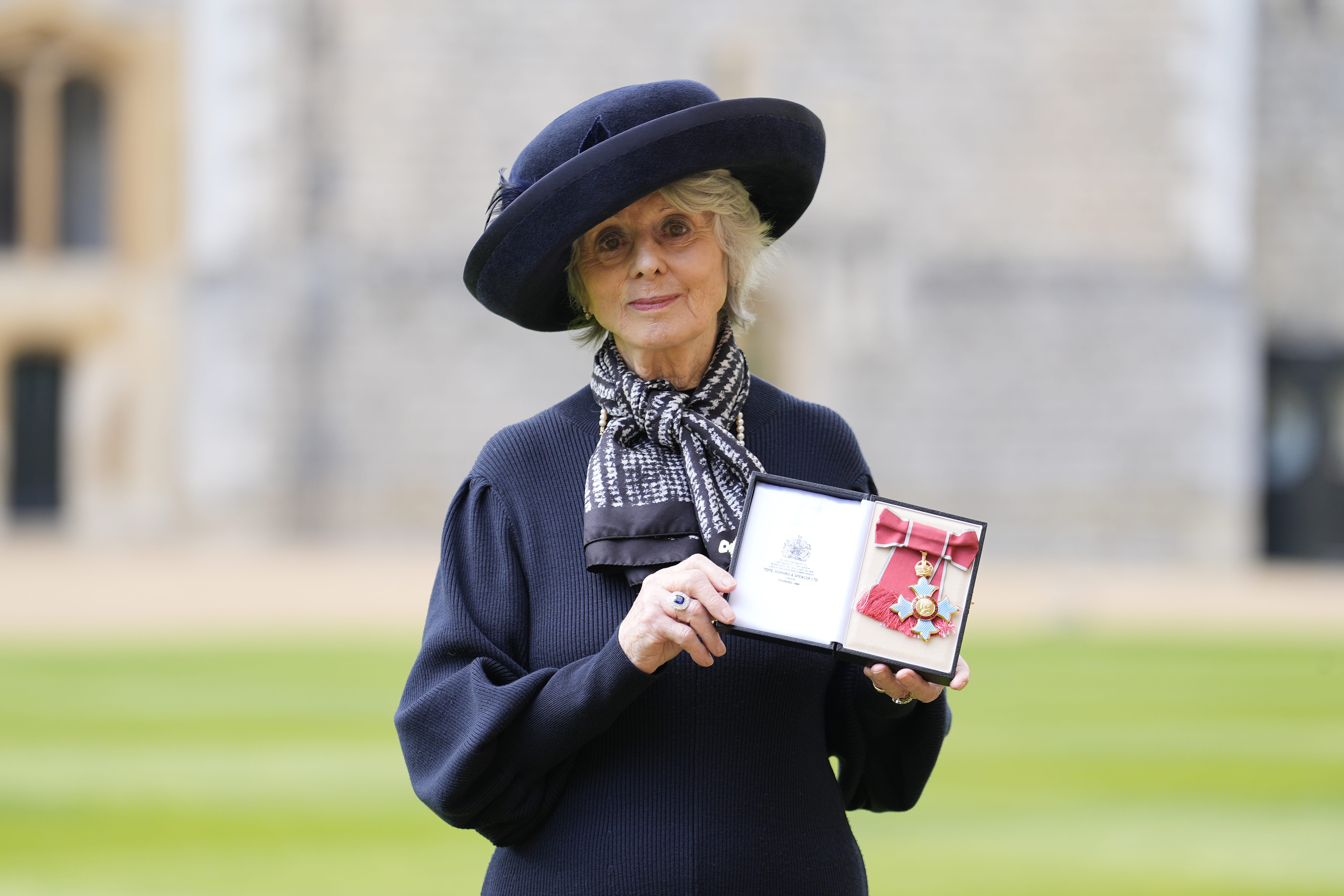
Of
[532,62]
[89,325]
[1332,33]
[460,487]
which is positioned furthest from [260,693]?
[1332,33]

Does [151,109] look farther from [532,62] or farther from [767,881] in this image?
[767,881]

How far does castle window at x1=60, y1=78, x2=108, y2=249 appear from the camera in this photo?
64.6ft

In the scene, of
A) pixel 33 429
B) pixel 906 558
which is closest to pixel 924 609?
pixel 906 558

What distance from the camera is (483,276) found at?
2.11 m

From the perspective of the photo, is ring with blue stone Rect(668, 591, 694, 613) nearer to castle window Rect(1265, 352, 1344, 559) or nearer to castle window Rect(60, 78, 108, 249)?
castle window Rect(1265, 352, 1344, 559)

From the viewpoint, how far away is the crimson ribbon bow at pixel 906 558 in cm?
189

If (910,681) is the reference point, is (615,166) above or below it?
above

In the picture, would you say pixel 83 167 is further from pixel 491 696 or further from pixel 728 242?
pixel 491 696

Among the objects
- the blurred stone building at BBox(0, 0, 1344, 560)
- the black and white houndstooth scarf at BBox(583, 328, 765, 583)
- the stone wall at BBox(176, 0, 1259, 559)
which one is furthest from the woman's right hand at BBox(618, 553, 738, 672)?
the stone wall at BBox(176, 0, 1259, 559)

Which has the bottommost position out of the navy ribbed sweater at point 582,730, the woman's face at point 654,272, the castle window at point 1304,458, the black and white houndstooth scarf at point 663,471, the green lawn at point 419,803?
the green lawn at point 419,803

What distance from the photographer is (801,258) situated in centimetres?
1788

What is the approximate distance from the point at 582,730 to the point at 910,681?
15.2 inches

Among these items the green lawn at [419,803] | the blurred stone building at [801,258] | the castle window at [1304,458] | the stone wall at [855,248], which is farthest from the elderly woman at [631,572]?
the castle window at [1304,458]

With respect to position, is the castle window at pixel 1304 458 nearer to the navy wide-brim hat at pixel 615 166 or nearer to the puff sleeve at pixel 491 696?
the navy wide-brim hat at pixel 615 166
